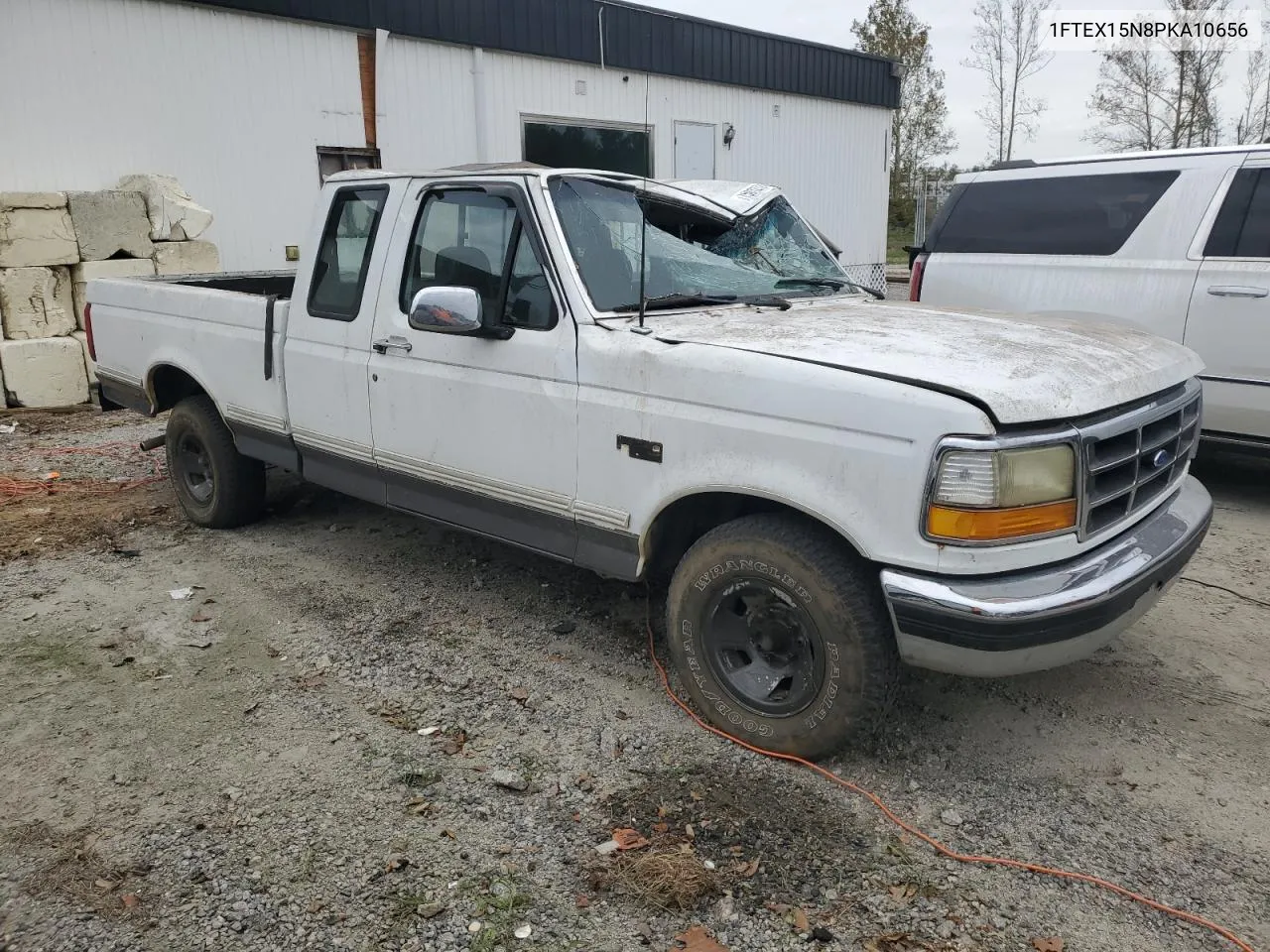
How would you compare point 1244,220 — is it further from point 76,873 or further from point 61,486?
point 61,486

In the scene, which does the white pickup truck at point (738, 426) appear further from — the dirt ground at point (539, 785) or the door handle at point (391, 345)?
the dirt ground at point (539, 785)

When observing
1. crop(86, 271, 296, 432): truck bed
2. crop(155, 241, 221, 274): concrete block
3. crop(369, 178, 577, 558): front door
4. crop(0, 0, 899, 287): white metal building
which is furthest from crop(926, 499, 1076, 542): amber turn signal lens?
crop(155, 241, 221, 274): concrete block

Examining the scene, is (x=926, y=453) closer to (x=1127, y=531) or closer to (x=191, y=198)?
(x=1127, y=531)

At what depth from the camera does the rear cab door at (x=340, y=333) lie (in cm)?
449

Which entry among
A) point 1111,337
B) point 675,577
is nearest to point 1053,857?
point 675,577

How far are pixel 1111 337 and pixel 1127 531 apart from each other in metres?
0.87

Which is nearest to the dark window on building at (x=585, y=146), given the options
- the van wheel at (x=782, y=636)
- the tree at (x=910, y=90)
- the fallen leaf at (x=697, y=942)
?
the van wheel at (x=782, y=636)

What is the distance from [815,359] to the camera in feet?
9.80

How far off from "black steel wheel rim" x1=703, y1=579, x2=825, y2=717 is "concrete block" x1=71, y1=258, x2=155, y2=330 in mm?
8730

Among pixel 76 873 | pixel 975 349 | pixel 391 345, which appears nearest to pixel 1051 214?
pixel 975 349

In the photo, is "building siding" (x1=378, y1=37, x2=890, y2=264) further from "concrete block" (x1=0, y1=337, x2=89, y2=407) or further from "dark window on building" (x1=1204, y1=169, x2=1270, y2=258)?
"dark window on building" (x1=1204, y1=169, x2=1270, y2=258)

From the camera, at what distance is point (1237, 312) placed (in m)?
5.54

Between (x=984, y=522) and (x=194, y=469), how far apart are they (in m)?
4.98

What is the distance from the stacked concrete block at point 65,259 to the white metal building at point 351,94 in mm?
599
